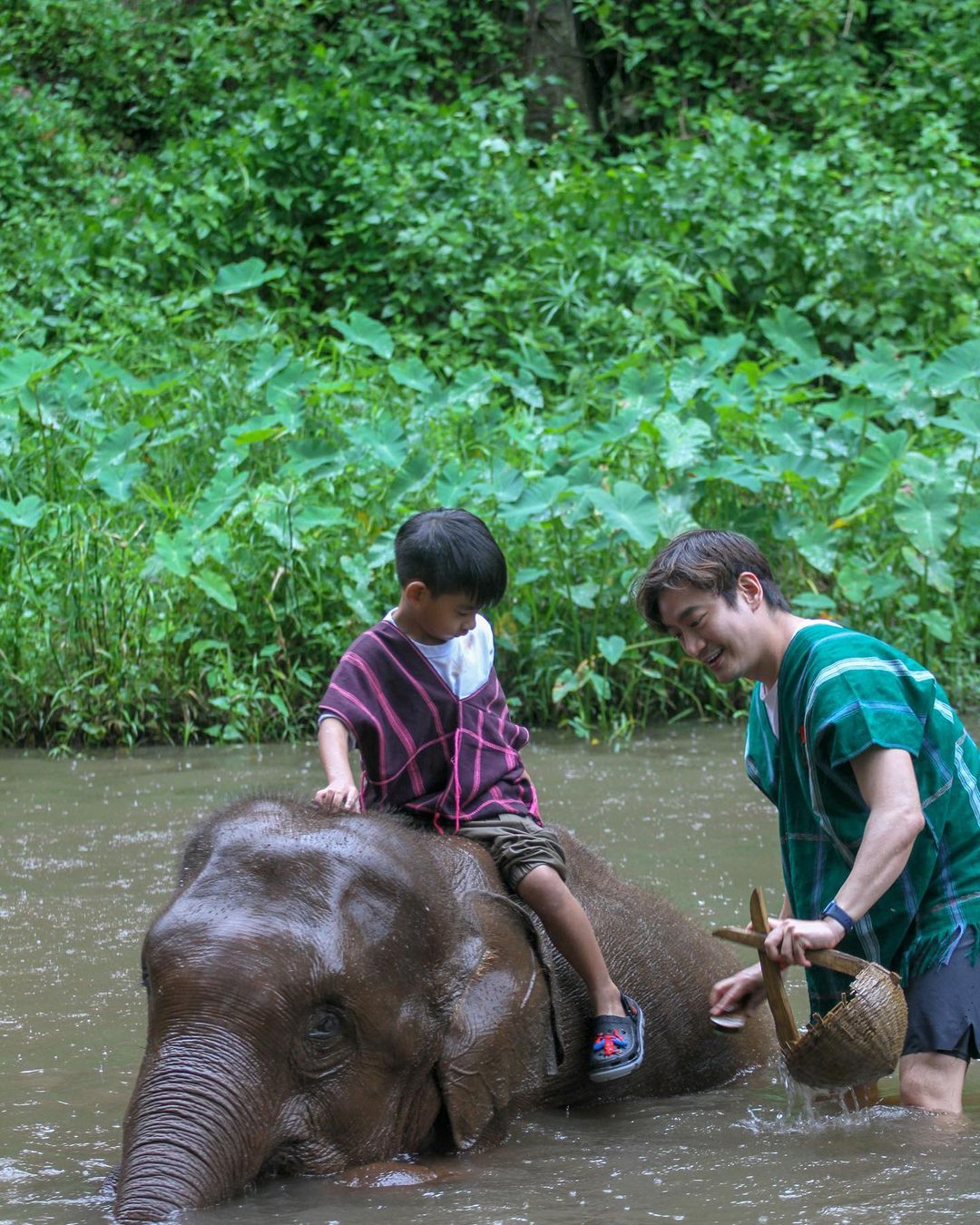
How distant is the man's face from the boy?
1.53 feet

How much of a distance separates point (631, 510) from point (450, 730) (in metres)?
4.72

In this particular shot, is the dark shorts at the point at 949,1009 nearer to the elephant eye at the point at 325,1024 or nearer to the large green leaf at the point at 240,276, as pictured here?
the elephant eye at the point at 325,1024

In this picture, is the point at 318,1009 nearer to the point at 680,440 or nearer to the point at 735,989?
the point at 735,989

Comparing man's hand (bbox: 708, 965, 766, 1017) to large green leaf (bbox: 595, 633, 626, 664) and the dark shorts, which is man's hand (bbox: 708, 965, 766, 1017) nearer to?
the dark shorts

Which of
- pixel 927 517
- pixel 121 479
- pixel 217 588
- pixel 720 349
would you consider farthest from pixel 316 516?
pixel 927 517

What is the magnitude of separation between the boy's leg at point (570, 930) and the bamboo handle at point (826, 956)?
374mm

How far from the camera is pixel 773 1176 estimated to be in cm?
352

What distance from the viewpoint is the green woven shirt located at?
3633 millimetres

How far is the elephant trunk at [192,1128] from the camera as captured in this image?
3006 millimetres

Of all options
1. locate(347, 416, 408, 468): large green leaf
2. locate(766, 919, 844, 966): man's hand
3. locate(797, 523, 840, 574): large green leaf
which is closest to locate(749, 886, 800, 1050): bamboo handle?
locate(766, 919, 844, 966): man's hand

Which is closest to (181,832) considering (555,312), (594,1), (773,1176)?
(773,1176)

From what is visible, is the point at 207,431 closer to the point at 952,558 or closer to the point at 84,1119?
the point at 952,558

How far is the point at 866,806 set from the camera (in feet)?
12.1

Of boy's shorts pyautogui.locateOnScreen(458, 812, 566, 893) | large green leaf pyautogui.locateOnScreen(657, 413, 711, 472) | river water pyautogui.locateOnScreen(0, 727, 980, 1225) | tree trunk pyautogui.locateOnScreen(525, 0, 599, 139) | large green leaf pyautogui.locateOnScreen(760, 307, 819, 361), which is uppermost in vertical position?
tree trunk pyautogui.locateOnScreen(525, 0, 599, 139)
